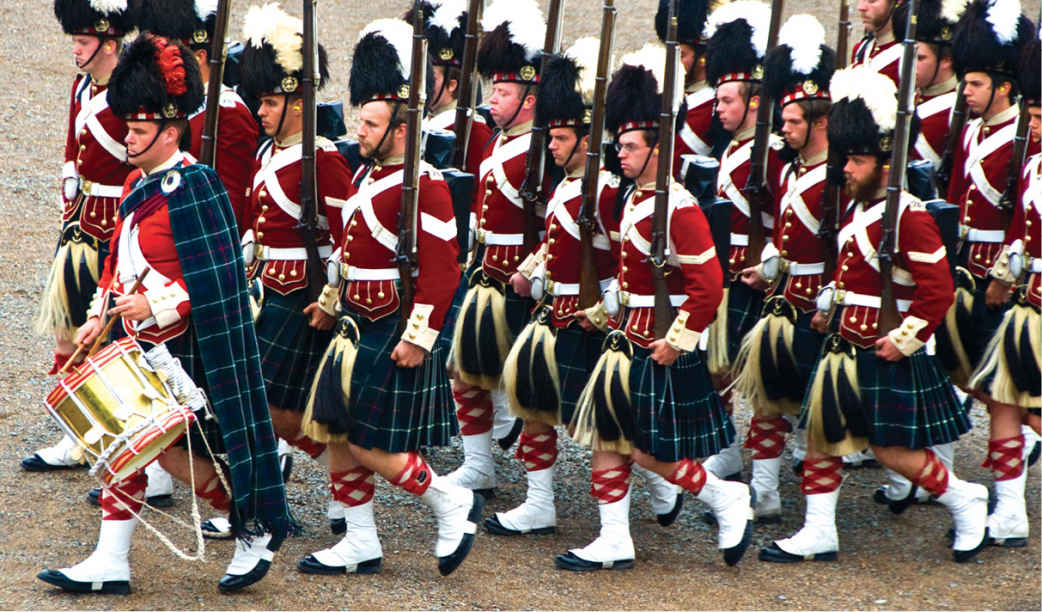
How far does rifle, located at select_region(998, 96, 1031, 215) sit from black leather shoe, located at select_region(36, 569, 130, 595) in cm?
356

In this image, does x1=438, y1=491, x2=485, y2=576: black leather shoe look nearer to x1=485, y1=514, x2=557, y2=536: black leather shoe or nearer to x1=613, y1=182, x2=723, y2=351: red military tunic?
x1=485, y1=514, x2=557, y2=536: black leather shoe

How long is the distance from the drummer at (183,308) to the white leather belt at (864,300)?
6.87ft

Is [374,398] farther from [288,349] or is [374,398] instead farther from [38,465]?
[38,465]

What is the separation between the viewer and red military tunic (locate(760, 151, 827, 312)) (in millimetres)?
5785

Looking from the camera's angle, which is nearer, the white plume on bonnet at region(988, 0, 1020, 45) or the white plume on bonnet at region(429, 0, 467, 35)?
the white plume on bonnet at region(988, 0, 1020, 45)

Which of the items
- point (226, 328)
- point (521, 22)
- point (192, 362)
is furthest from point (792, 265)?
point (192, 362)

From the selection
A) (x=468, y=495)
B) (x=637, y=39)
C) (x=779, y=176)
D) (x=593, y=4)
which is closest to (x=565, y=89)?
(x=779, y=176)

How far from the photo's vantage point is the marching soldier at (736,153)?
625cm

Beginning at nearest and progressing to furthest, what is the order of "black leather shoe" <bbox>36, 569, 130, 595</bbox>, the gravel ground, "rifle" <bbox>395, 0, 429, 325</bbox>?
"black leather shoe" <bbox>36, 569, 130, 595</bbox> → "rifle" <bbox>395, 0, 429, 325</bbox> → the gravel ground

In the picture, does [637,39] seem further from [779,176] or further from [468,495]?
[468,495]

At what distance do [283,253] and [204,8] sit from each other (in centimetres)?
169

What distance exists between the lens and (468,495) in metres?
5.42

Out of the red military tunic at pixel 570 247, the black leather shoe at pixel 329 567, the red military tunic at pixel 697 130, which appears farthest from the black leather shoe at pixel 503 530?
the red military tunic at pixel 697 130

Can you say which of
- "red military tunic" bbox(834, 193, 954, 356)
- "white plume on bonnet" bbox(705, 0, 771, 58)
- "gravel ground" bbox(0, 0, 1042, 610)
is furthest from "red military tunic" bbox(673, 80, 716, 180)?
"gravel ground" bbox(0, 0, 1042, 610)
